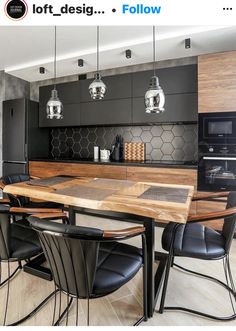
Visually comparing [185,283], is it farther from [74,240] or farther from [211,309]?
[74,240]

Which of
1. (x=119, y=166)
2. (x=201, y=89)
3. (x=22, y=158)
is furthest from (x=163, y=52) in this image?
(x=22, y=158)

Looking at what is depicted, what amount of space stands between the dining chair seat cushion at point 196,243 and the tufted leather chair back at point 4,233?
0.98 m

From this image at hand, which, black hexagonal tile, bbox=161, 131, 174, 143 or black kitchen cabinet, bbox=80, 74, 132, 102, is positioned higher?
black kitchen cabinet, bbox=80, 74, 132, 102

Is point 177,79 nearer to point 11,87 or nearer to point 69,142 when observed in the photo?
point 69,142

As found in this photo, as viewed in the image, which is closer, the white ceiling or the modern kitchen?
the modern kitchen

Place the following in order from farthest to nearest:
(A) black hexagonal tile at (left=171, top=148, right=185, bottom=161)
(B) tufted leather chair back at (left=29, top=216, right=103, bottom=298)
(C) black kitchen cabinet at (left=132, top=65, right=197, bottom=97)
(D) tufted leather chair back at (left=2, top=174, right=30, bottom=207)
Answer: (A) black hexagonal tile at (left=171, top=148, right=185, bottom=161)
(C) black kitchen cabinet at (left=132, top=65, right=197, bottom=97)
(D) tufted leather chair back at (left=2, top=174, right=30, bottom=207)
(B) tufted leather chair back at (left=29, top=216, right=103, bottom=298)

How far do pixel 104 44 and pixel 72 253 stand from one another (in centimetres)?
301

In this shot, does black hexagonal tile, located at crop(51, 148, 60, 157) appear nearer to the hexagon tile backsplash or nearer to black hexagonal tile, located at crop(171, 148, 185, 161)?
the hexagon tile backsplash

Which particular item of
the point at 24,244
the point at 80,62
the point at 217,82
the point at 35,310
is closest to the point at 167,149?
the point at 217,82

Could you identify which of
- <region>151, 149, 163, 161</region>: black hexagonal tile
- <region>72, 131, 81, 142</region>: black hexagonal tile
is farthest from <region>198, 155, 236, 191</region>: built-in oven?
<region>72, 131, 81, 142</region>: black hexagonal tile

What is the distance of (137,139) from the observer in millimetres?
3777

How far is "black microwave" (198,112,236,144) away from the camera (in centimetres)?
265

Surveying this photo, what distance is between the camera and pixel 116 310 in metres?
1.51

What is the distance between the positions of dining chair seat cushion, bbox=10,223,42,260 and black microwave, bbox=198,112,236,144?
2216 mm
